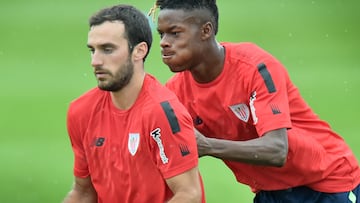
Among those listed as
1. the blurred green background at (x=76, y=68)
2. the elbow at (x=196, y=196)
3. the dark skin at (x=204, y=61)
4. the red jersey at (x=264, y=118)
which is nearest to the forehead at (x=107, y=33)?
the dark skin at (x=204, y=61)

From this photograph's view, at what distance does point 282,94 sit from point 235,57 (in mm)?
260

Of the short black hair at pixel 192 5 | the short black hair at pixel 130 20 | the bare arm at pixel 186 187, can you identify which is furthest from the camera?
the short black hair at pixel 192 5

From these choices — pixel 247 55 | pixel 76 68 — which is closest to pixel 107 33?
pixel 247 55

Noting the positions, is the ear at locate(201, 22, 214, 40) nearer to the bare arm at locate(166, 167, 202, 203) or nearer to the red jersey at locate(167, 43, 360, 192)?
the red jersey at locate(167, 43, 360, 192)

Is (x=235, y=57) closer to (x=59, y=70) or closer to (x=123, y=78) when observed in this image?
(x=123, y=78)

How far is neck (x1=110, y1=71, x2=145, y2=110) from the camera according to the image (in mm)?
3771

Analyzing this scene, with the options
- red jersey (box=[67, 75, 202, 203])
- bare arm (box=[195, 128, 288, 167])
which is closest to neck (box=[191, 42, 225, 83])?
bare arm (box=[195, 128, 288, 167])

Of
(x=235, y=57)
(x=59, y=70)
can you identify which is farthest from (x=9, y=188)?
(x=235, y=57)

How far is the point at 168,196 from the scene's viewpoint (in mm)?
3729

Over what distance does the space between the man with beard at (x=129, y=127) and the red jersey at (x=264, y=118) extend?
43cm

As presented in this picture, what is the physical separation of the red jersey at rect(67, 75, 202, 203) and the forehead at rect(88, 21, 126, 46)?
0.68ft

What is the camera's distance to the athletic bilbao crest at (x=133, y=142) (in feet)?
12.0

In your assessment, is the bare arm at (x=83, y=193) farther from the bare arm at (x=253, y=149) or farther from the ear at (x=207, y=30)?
the ear at (x=207, y=30)

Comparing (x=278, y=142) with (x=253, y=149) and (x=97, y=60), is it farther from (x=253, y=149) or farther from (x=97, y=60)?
(x=97, y=60)
